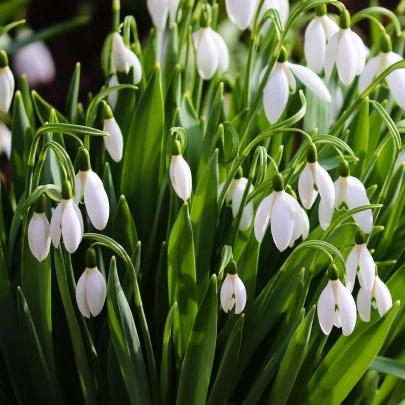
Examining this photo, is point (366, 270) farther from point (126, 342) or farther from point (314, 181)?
point (126, 342)

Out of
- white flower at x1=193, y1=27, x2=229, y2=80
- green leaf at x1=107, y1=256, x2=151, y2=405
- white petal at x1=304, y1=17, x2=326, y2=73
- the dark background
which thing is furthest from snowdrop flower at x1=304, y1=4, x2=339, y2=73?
the dark background

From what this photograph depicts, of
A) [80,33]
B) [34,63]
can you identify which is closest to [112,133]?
[34,63]

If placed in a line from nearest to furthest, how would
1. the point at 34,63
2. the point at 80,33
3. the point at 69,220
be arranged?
Result: 1. the point at 69,220
2. the point at 34,63
3. the point at 80,33

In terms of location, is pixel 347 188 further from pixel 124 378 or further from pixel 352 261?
pixel 124 378

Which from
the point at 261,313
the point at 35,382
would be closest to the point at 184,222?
the point at 261,313

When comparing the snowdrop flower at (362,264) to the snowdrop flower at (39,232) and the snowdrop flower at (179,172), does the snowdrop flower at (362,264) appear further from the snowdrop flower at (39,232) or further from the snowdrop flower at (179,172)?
the snowdrop flower at (39,232)
